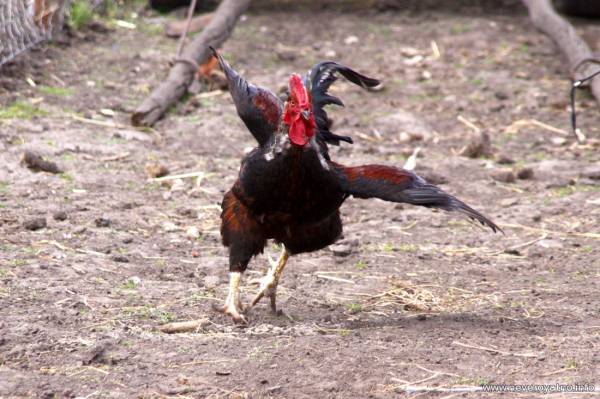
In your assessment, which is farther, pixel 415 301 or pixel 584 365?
pixel 415 301

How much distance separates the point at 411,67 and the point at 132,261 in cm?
530

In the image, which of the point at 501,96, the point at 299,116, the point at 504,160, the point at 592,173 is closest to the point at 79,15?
the point at 501,96

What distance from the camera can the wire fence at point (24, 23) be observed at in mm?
7957

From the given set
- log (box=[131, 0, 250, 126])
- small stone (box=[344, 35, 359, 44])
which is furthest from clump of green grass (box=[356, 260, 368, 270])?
small stone (box=[344, 35, 359, 44])

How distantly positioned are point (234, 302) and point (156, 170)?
2.54 meters

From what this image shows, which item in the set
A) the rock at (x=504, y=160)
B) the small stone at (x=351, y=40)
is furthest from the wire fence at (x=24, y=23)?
the rock at (x=504, y=160)

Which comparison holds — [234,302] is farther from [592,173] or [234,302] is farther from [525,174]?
[592,173]

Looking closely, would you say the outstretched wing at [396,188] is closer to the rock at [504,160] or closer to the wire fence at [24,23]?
the rock at [504,160]

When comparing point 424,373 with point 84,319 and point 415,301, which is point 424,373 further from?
point 84,319

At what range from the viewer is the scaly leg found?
4691 millimetres

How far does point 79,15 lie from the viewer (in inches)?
396

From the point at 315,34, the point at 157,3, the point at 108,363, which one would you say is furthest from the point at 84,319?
the point at 157,3

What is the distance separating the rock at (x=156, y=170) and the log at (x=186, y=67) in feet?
3.63

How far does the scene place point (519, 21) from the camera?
11.4m
